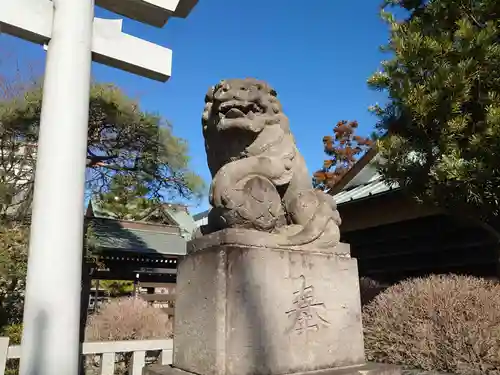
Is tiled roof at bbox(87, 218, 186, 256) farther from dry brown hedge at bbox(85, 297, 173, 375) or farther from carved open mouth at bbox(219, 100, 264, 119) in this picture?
carved open mouth at bbox(219, 100, 264, 119)

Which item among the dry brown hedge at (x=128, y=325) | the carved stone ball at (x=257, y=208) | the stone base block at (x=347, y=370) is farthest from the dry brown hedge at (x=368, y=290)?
the carved stone ball at (x=257, y=208)

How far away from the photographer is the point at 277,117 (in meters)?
3.32

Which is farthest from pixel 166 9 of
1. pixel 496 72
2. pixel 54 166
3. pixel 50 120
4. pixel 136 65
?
pixel 496 72

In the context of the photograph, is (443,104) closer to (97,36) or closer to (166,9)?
(166,9)

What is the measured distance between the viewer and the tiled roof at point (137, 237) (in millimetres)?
14352

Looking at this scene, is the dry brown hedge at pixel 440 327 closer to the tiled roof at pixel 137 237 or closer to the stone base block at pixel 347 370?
the stone base block at pixel 347 370

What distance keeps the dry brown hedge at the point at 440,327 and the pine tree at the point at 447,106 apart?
1.07 m

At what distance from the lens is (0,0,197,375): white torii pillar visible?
3572 millimetres

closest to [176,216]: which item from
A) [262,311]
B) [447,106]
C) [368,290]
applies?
[368,290]

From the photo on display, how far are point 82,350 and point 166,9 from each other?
13.8 feet

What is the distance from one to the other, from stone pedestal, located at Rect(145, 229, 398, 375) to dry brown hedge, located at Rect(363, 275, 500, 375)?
1.67m

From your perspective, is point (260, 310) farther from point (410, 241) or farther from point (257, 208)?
point (410, 241)

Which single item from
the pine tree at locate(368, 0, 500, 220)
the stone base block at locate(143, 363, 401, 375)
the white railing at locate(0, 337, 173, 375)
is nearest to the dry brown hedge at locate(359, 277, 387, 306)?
the pine tree at locate(368, 0, 500, 220)

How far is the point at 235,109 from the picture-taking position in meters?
3.06
